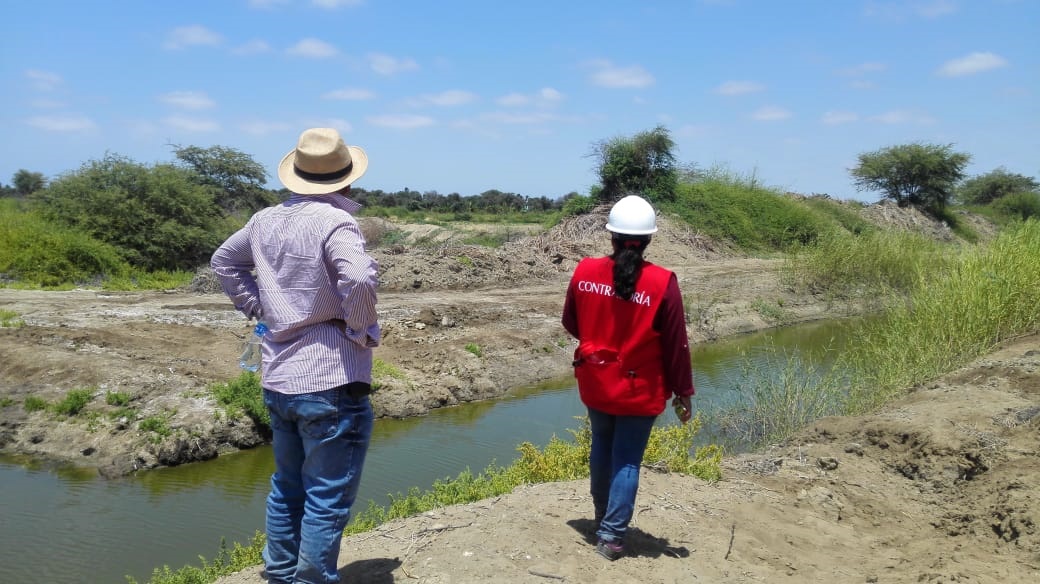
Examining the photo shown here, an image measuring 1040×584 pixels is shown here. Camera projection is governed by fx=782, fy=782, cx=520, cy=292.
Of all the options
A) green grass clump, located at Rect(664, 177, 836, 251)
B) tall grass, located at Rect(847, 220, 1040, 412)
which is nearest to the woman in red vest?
tall grass, located at Rect(847, 220, 1040, 412)

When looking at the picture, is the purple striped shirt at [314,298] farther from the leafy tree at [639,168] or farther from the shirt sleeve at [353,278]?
the leafy tree at [639,168]

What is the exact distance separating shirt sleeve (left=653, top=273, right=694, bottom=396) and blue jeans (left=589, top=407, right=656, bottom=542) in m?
0.21

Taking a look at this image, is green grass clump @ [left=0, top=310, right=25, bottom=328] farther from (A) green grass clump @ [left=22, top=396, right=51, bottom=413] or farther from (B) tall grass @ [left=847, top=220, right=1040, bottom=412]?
(B) tall grass @ [left=847, top=220, right=1040, bottom=412]

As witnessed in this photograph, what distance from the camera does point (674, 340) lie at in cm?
348

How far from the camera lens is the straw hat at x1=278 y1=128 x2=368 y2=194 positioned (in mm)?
3113

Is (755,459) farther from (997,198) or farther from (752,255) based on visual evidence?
(997,198)

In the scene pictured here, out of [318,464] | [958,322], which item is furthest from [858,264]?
[318,464]

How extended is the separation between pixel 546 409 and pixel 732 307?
7819mm

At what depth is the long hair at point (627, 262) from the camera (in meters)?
3.47

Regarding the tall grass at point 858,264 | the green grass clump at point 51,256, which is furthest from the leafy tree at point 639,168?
the green grass clump at point 51,256

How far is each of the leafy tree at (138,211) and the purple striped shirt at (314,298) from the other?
1640 centimetres

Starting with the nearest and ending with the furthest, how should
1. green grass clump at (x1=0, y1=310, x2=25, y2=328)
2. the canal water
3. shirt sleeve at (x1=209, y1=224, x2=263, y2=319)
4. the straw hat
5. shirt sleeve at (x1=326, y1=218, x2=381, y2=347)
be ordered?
1. shirt sleeve at (x1=326, y1=218, x2=381, y2=347)
2. the straw hat
3. shirt sleeve at (x1=209, y1=224, x2=263, y2=319)
4. the canal water
5. green grass clump at (x1=0, y1=310, x2=25, y2=328)

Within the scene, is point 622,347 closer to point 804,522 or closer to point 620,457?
point 620,457

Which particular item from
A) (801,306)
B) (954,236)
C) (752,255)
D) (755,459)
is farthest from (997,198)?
(755,459)
